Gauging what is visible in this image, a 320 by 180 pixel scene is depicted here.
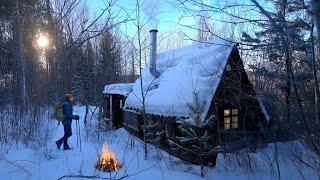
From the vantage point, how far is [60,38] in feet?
96.7

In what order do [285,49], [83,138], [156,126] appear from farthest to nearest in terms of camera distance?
[83,138]
[156,126]
[285,49]

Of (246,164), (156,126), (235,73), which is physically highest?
(235,73)

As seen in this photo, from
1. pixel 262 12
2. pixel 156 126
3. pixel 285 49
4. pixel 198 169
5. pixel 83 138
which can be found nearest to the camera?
pixel 262 12

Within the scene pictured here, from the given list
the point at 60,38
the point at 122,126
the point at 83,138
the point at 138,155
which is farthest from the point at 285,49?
the point at 60,38

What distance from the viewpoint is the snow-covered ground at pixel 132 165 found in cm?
989

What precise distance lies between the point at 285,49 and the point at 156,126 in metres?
8.71

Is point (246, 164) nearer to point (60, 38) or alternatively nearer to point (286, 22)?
point (286, 22)

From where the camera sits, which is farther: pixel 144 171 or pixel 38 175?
pixel 144 171

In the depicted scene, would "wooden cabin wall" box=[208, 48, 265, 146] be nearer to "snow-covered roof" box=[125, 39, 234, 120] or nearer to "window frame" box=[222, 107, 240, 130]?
"window frame" box=[222, 107, 240, 130]

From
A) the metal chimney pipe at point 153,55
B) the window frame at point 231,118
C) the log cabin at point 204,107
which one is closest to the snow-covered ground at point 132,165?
the log cabin at point 204,107

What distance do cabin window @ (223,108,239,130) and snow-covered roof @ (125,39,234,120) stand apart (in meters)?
1.91

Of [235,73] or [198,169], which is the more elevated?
[235,73]

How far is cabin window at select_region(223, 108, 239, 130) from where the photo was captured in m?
15.1

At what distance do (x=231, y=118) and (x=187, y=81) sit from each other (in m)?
2.40
